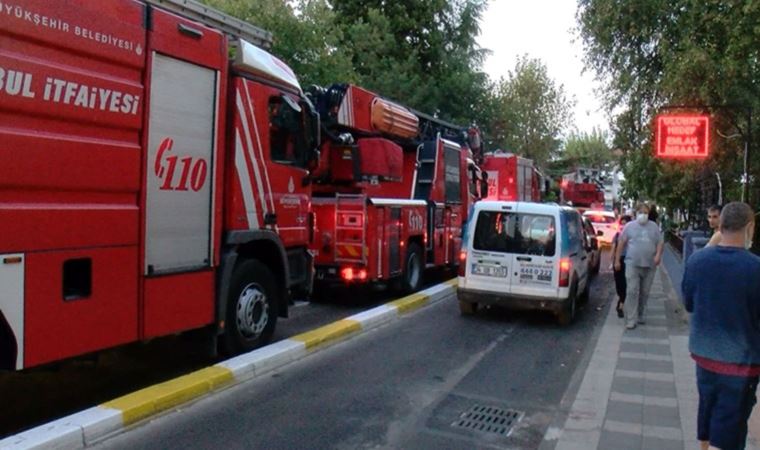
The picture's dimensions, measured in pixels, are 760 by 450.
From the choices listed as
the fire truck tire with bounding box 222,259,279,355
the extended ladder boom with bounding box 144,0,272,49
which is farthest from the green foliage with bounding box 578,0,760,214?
the fire truck tire with bounding box 222,259,279,355

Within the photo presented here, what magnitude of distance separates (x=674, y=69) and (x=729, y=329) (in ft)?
43.8

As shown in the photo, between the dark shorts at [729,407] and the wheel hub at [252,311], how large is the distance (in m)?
4.65

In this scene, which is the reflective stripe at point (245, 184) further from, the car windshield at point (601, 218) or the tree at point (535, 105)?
the tree at point (535, 105)

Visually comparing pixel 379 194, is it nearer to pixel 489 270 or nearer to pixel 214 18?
pixel 489 270

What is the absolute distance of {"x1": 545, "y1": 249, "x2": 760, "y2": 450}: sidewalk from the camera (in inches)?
212

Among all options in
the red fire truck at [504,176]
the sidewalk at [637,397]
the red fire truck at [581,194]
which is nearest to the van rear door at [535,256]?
the sidewalk at [637,397]

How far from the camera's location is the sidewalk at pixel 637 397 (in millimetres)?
5387

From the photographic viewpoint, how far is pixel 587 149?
72562 mm

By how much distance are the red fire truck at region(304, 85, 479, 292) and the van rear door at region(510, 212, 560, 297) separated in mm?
2258

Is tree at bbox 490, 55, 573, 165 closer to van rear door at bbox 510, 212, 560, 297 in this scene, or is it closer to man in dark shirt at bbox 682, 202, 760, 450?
van rear door at bbox 510, 212, 560, 297

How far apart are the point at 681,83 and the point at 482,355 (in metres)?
10.2

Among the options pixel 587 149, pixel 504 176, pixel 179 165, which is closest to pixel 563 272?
pixel 179 165

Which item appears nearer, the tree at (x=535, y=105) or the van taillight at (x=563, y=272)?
the van taillight at (x=563, y=272)

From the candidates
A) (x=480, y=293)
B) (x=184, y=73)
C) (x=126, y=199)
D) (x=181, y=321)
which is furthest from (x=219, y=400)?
(x=480, y=293)
